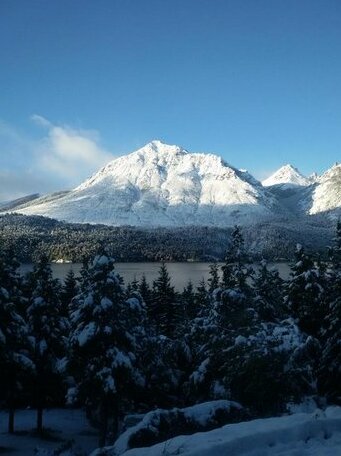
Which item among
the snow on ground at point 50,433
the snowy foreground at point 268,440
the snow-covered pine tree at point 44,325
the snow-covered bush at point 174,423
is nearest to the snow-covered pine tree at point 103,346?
the snow on ground at point 50,433

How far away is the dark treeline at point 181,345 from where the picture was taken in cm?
1950

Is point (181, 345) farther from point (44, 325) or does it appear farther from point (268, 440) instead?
point (268, 440)

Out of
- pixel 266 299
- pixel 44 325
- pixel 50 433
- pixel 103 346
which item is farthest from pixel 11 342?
pixel 266 299

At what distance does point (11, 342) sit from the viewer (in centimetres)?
2700

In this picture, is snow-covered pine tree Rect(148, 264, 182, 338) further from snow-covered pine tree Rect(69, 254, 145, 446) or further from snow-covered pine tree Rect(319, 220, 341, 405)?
snow-covered pine tree Rect(319, 220, 341, 405)

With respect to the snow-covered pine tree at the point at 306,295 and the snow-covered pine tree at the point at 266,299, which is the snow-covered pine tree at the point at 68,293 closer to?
the snow-covered pine tree at the point at 266,299

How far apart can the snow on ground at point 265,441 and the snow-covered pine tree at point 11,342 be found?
59.0 feet

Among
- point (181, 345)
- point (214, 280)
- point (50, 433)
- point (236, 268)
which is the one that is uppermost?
point (236, 268)

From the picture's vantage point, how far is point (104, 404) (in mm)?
25016

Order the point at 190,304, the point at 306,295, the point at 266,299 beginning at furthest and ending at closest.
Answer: the point at 190,304 → the point at 266,299 → the point at 306,295

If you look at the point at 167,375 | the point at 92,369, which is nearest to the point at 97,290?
the point at 92,369

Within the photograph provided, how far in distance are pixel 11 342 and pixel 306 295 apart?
18.0 meters

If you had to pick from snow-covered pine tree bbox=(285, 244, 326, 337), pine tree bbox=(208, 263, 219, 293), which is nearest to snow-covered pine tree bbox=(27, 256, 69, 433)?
pine tree bbox=(208, 263, 219, 293)

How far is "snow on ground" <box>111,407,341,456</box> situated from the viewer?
951 cm
